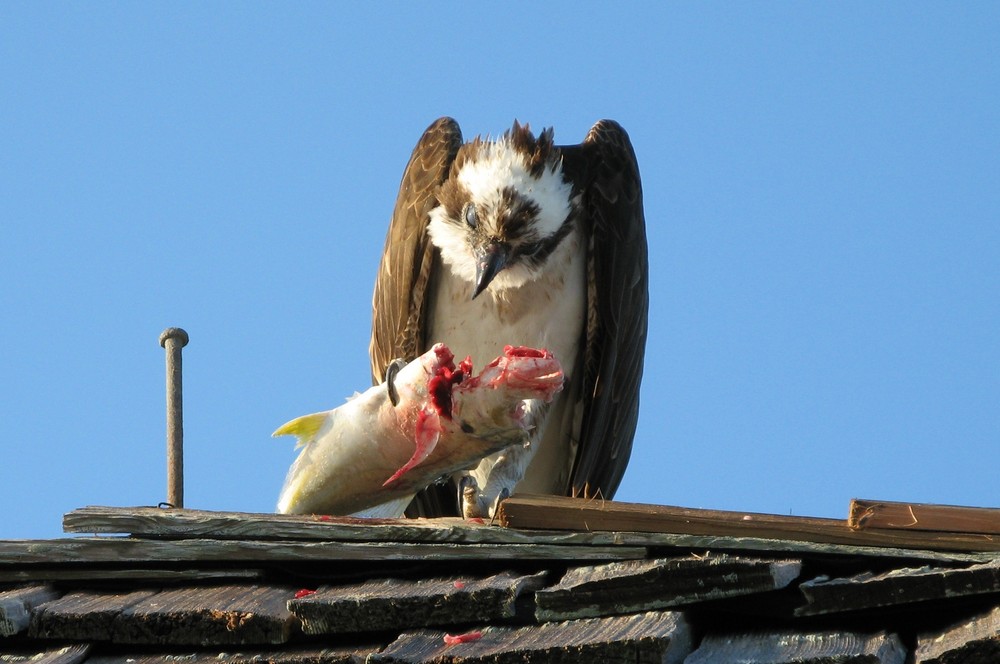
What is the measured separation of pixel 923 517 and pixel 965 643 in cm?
54

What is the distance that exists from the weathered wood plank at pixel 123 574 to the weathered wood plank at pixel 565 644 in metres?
0.65

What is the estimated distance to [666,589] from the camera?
3111 mm

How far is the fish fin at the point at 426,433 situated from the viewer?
4422mm

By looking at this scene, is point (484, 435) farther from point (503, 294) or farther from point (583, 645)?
point (503, 294)

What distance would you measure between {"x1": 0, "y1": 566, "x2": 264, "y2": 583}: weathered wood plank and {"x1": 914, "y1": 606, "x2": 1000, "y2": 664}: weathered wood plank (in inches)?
63.5

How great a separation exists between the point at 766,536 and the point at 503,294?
3425 millimetres

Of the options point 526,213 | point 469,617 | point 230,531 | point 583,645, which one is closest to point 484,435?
point 230,531

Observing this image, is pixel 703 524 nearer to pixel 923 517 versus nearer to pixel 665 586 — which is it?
pixel 665 586

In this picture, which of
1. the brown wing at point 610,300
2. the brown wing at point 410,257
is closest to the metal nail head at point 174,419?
the brown wing at point 410,257

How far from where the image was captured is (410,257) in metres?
6.75

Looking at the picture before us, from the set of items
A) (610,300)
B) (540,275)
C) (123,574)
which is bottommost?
(123,574)

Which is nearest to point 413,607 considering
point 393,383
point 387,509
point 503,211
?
point 393,383

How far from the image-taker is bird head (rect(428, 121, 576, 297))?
256 inches

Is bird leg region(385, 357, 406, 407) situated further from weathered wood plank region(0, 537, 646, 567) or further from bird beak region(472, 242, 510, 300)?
bird beak region(472, 242, 510, 300)
